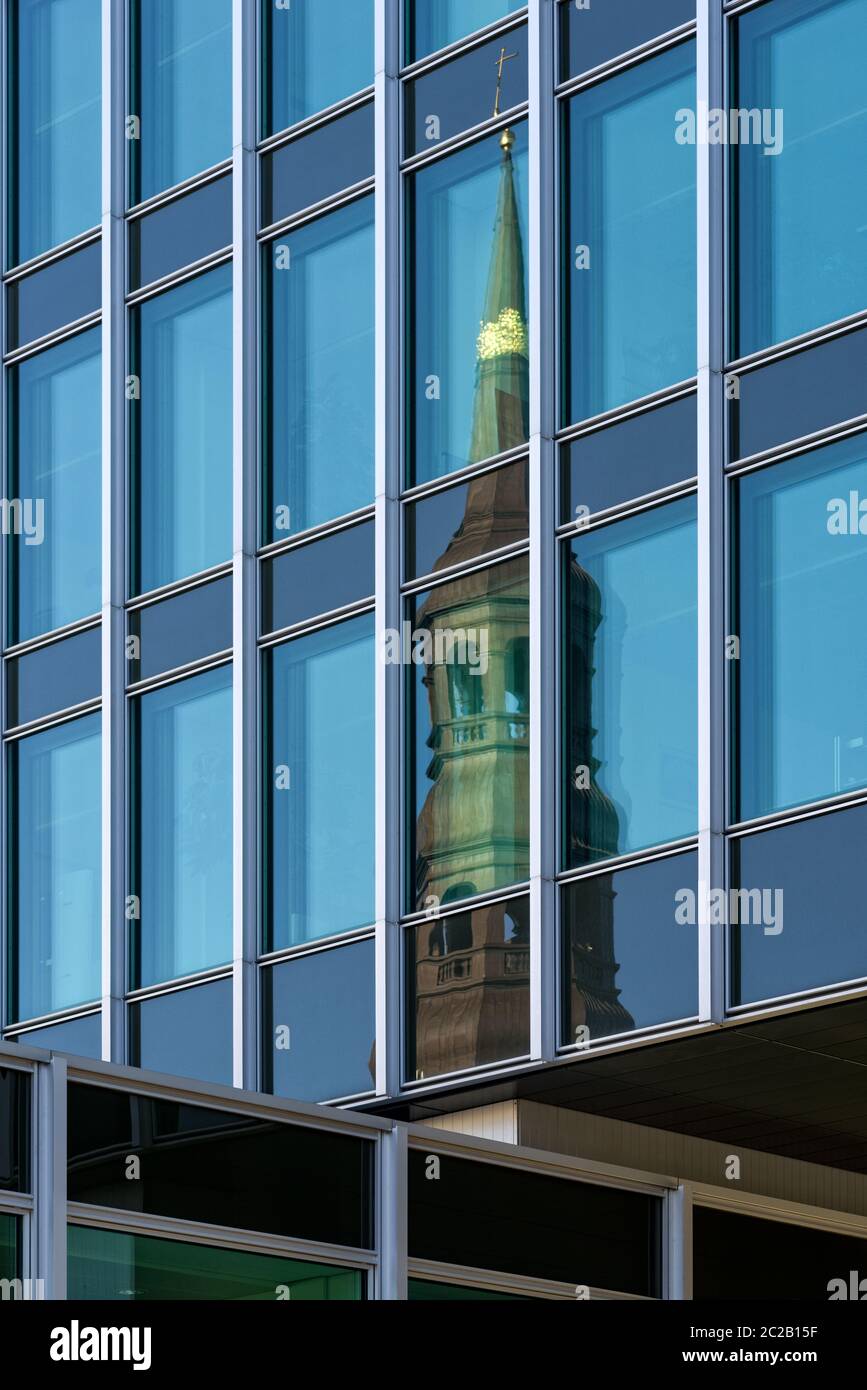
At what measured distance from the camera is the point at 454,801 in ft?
61.7

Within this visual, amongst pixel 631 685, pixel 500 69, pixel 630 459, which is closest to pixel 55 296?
pixel 500 69

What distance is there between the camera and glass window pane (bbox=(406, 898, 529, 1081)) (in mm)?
A: 17906

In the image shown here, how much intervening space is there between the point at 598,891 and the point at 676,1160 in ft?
11.6

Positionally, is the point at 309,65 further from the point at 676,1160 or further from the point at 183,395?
the point at 676,1160

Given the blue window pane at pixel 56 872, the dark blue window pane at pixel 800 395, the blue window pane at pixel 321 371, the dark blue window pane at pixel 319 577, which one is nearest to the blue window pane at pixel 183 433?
the blue window pane at pixel 321 371

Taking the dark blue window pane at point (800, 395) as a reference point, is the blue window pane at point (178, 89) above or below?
above

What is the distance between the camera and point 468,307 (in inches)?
765

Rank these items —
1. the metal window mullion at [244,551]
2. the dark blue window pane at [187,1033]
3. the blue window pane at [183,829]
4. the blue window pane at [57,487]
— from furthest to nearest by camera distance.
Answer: the blue window pane at [57,487]
the blue window pane at [183,829]
the dark blue window pane at [187,1033]
the metal window mullion at [244,551]

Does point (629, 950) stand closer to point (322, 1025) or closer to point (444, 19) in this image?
point (322, 1025)

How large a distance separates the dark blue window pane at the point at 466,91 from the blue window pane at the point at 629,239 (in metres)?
0.75

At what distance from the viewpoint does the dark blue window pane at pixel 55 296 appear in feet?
75.6

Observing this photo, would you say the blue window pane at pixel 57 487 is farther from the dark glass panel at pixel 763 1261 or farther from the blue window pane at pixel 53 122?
the dark glass panel at pixel 763 1261

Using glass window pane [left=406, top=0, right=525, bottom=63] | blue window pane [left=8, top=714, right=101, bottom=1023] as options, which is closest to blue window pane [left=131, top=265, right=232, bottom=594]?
blue window pane [left=8, top=714, right=101, bottom=1023]
